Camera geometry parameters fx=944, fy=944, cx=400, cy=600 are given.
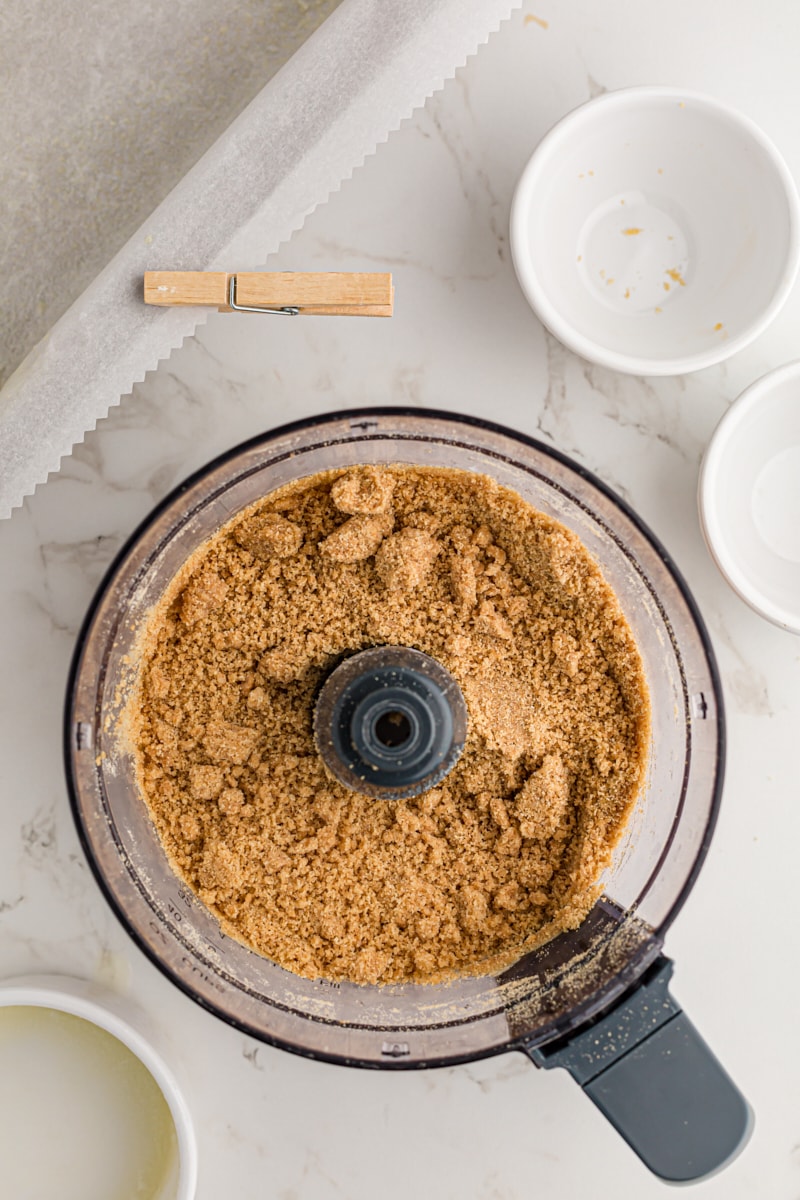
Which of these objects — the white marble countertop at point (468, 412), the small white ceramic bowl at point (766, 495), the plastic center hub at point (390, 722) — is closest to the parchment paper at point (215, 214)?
the white marble countertop at point (468, 412)

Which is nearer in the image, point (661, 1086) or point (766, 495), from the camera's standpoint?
point (661, 1086)

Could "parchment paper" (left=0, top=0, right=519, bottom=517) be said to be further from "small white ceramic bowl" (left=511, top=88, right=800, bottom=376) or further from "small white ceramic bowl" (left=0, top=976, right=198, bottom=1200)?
"small white ceramic bowl" (left=0, top=976, right=198, bottom=1200)

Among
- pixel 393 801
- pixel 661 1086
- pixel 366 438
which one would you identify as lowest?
pixel 661 1086

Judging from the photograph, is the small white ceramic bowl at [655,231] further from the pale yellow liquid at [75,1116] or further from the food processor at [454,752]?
the pale yellow liquid at [75,1116]

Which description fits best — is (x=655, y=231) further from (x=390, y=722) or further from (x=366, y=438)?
(x=390, y=722)

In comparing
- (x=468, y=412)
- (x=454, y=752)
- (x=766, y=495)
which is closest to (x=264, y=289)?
(x=468, y=412)

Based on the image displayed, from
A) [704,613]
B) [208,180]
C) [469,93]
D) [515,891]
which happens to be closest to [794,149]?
[469,93]

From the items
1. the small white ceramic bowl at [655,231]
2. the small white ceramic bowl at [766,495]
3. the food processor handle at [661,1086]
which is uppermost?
the small white ceramic bowl at [655,231]
